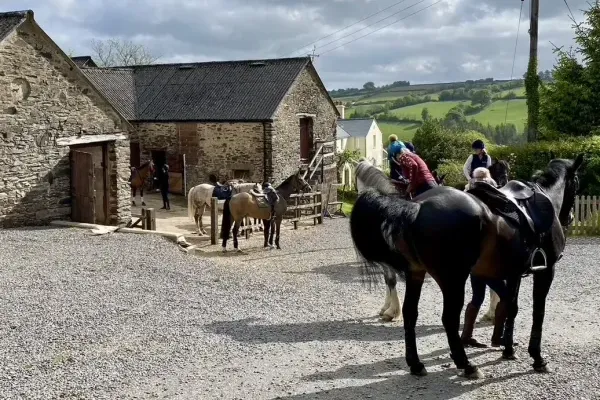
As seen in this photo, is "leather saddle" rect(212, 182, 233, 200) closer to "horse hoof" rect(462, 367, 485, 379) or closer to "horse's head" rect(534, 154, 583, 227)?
"horse's head" rect(534, 154, 583, 227)

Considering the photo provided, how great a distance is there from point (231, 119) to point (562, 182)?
18149 millimetres

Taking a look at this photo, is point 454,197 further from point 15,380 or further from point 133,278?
point 133,278

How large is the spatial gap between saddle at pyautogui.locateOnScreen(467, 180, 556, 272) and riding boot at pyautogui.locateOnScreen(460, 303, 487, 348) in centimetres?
94

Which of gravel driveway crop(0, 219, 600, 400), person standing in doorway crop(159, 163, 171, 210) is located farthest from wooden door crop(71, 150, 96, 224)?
person standing in doorway crop(159, 163, 171, 210)

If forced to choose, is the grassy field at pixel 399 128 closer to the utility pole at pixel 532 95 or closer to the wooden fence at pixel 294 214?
the utility pole at pixel 532 95

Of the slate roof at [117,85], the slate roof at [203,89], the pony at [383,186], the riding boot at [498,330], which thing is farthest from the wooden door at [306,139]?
the riding boot at [498,330]

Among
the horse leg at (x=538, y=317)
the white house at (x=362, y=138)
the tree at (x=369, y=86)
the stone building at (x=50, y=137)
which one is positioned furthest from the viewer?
the tree at (x=369, y=86)

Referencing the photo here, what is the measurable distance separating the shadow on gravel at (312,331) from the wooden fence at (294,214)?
23.7 feet

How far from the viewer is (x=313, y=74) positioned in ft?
88.4

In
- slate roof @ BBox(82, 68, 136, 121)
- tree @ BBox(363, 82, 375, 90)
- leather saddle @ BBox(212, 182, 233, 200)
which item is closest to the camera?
leather saddle @ BBox(212, 182, 233, 200)

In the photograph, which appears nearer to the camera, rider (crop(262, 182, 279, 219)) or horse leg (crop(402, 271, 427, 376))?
horse leg (crop(402, 271, 427, 376))

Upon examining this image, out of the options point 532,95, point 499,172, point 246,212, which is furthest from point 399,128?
point 499,172

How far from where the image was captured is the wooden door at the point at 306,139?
26859 millimetres

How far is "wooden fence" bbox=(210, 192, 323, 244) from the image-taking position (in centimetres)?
1570
